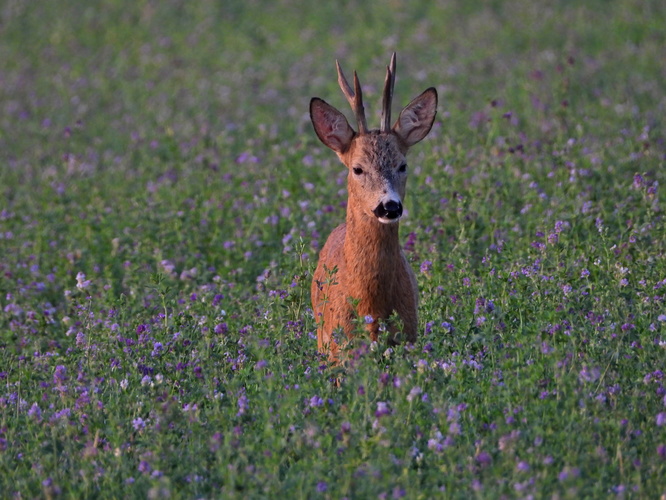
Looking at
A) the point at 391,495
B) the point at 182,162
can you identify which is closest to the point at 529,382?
the point at 391,495

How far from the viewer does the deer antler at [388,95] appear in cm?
636

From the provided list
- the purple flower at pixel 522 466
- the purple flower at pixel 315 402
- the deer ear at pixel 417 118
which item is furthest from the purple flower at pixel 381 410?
the deer ear at pixel 417 118

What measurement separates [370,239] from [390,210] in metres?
0.31

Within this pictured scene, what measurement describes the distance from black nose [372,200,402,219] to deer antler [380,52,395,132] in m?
0.65

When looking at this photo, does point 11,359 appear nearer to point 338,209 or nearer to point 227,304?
point 227,304

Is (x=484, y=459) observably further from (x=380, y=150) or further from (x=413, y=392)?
(x=380, y=150)

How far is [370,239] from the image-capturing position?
6332 mm

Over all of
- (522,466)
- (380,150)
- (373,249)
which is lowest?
(522,466)

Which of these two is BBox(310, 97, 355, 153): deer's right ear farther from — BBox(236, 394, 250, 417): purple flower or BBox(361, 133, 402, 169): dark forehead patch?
BBox(236, 394, 250, 417): purple flower

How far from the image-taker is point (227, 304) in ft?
24.1

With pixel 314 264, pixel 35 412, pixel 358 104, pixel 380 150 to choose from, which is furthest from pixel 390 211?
pixel 35 412

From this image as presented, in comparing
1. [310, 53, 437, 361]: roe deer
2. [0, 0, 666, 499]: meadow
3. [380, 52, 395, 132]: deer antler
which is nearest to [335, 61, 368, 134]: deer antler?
[310, 53, 437, 361]: roe deer

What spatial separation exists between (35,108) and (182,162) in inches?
183

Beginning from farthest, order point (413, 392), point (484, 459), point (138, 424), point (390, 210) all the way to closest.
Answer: point (390, 210)
point (138, 424)
point (413, 392)
point (484, 459)
